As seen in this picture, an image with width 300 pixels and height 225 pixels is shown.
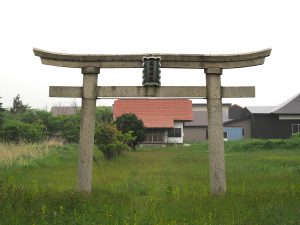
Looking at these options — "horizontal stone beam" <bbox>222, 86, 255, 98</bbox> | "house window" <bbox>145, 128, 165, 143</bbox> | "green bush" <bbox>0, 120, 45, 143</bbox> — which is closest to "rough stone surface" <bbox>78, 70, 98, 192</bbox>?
"horizontal stone beam" <bbox>222, 86, 255, 98</bbox>

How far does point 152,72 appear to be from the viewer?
832 centimetres

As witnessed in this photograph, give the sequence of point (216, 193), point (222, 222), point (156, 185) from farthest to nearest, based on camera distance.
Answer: point (156, 185), point (216, 193), point (222, 222)

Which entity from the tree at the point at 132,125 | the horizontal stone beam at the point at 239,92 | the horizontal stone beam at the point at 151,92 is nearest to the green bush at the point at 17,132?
the tree at the point at 132,125

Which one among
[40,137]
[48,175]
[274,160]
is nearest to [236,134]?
[40,137]

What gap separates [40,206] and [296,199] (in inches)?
188

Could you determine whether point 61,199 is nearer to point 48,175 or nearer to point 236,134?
point 48,175

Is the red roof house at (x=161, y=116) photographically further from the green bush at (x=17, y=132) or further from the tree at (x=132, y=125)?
the green bush at (x=17, y=132)

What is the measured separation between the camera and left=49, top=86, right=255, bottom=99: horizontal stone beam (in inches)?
331

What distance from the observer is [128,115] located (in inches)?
1186

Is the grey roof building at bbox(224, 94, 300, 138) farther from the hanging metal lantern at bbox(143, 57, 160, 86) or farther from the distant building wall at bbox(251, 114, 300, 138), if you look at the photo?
the hanging metal lantern at bbox(143, 57, 160, 86)

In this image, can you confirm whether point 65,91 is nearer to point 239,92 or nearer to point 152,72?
point 152,72

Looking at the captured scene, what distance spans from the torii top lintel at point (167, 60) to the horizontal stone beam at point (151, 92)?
0.51 meters

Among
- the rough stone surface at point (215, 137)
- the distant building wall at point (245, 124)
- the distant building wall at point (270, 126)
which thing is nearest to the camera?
the rough stone surface at point (215, 137)

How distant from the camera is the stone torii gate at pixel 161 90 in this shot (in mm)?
8367
